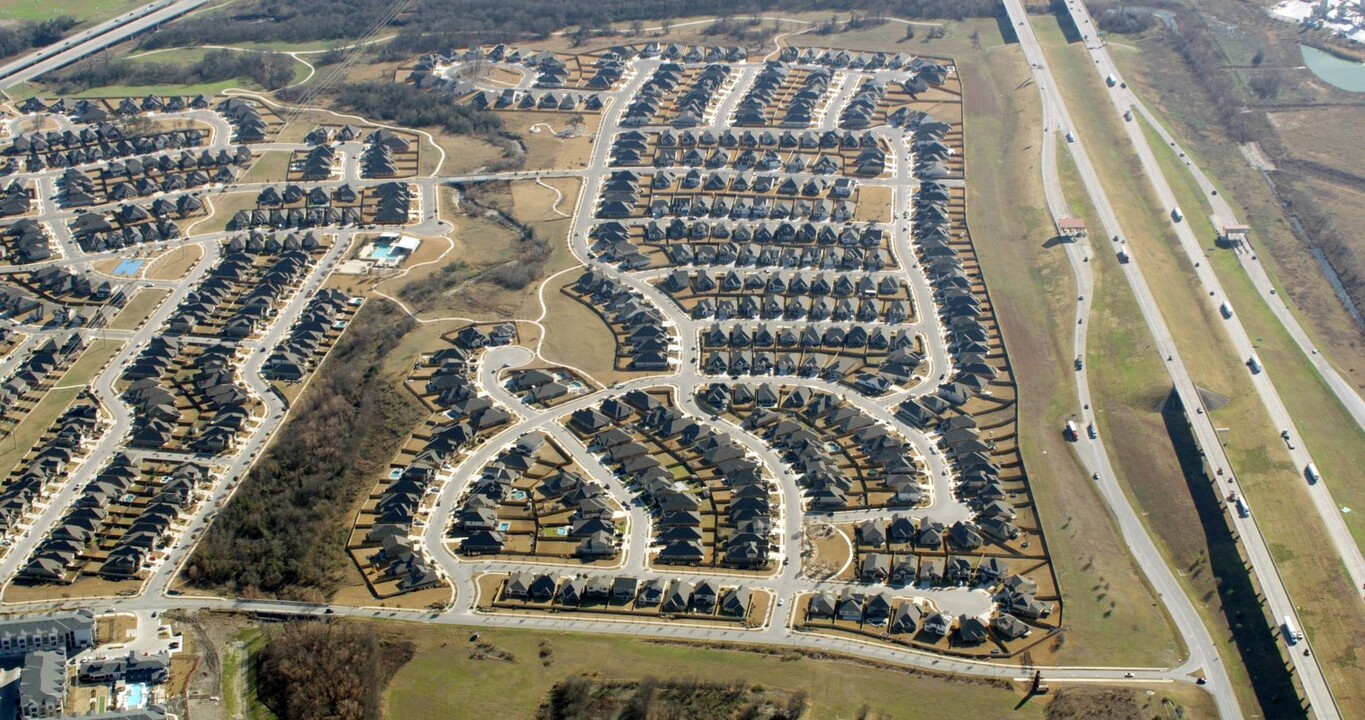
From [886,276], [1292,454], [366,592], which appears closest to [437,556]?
[366,592]

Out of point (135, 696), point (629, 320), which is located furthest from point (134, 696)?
point (629, 320)

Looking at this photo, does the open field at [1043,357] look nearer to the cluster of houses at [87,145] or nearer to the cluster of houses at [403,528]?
the cluster of houses at [403,528]

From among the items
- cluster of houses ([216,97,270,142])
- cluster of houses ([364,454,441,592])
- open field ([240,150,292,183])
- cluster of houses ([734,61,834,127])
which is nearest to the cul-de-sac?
cluster of houses ([364,454,441,592])

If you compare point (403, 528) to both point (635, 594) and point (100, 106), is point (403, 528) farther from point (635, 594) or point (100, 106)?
point (100, 106)

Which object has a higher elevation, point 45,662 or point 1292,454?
point 45,662

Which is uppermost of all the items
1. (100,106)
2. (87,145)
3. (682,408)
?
(682,408)

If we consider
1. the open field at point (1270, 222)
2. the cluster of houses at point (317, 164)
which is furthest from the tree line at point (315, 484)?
the open field at point (1270, 222)

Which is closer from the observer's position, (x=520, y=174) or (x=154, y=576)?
(x=154, y=576)

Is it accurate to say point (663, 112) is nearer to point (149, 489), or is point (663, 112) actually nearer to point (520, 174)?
point (520, 174)

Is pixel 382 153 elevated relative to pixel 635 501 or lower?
lower
